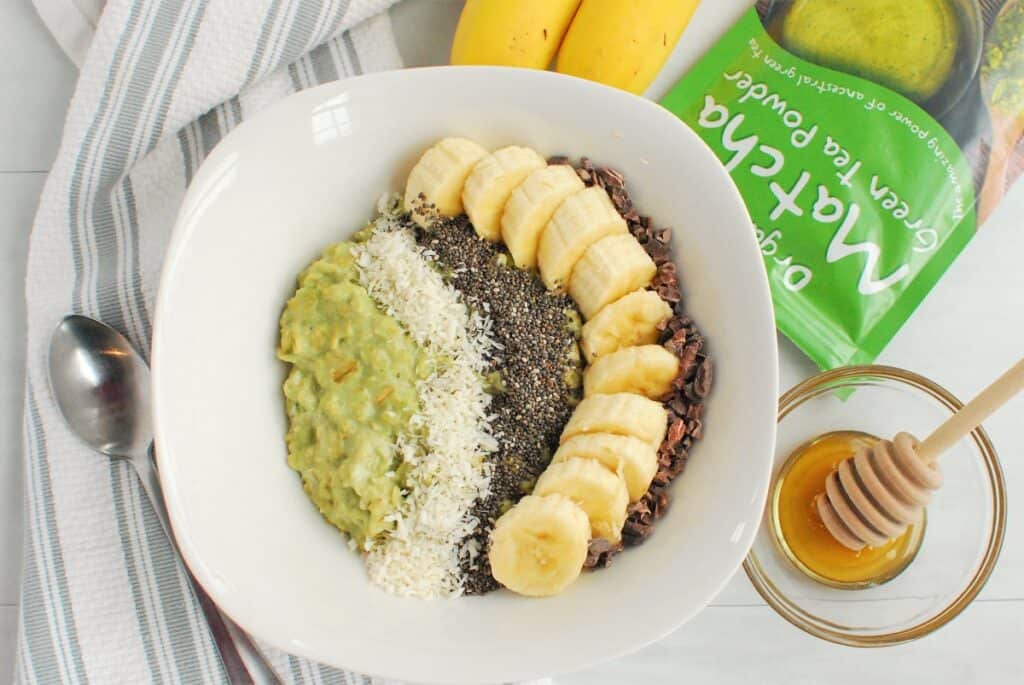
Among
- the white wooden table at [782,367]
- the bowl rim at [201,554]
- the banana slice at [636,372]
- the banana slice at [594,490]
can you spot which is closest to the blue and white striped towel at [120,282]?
the white wooden table at [782,367]

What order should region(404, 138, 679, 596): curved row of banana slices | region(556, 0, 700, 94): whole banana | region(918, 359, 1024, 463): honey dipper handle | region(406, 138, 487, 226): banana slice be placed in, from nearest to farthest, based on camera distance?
region(918, 359, 1024, 463): honey dipper handle < region(404, 138, 679, 596): curved row of banana slices < region(406, 138, 487, 226): banana slice < region(556, 0, 700, 94): whole banana

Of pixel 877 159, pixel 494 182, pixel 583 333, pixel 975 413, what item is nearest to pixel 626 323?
pixel 583 333

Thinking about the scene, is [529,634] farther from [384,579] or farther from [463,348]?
[463,348]

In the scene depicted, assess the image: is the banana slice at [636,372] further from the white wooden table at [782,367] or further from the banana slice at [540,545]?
the white wooden table at [782,367]

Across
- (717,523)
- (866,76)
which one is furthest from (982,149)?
(717,523)

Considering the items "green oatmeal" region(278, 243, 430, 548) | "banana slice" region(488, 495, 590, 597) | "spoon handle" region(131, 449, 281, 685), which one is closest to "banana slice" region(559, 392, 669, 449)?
"banana slice" region(488, 495, 590, 597)

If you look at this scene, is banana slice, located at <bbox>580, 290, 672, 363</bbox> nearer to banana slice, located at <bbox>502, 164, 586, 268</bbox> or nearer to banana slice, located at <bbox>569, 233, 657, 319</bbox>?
banana slice, located at <bbox>569, 233, 657, 319</bbox>
